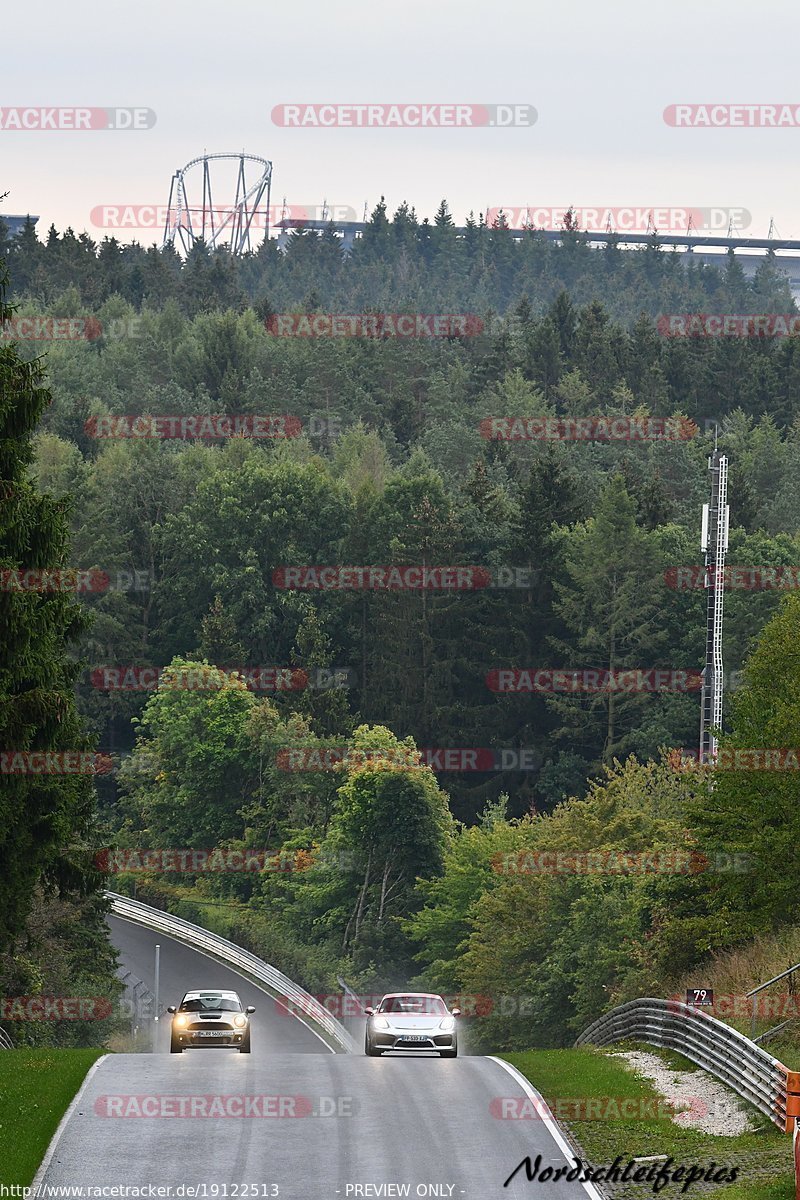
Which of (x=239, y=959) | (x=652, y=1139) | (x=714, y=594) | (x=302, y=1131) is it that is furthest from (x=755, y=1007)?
(x=239, y=959)

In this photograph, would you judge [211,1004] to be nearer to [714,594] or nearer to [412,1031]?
[412,1031]

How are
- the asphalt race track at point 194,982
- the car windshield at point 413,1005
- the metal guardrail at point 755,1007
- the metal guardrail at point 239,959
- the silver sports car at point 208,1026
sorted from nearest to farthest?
1. the metal guardrail at point 755,1007
2. the car windshield at point 413,1005
3. the silver sports car at point 208,1026
4. the asphalt race track at point 194,982
5. the metal guardrail at point 239,959

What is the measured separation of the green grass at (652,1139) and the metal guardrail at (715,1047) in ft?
0.98

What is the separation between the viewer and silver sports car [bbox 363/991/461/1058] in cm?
3466

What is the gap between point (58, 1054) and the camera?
33438 millimetres

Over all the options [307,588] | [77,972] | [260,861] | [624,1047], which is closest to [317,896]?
[260,861]

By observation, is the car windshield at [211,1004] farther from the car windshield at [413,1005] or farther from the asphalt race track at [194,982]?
the asphalt race track at [194,982]

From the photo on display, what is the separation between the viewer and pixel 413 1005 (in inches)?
1404

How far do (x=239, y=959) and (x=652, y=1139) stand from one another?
5723 centimetres

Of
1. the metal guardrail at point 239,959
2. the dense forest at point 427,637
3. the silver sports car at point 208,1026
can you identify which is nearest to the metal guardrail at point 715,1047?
the silver sports car at point 208,1026

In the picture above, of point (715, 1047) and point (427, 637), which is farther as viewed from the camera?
point (427, 637)

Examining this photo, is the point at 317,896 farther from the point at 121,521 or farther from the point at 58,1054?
the point at 58,1054

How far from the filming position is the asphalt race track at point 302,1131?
22.8m

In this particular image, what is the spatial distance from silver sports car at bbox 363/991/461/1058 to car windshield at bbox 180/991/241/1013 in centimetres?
316
